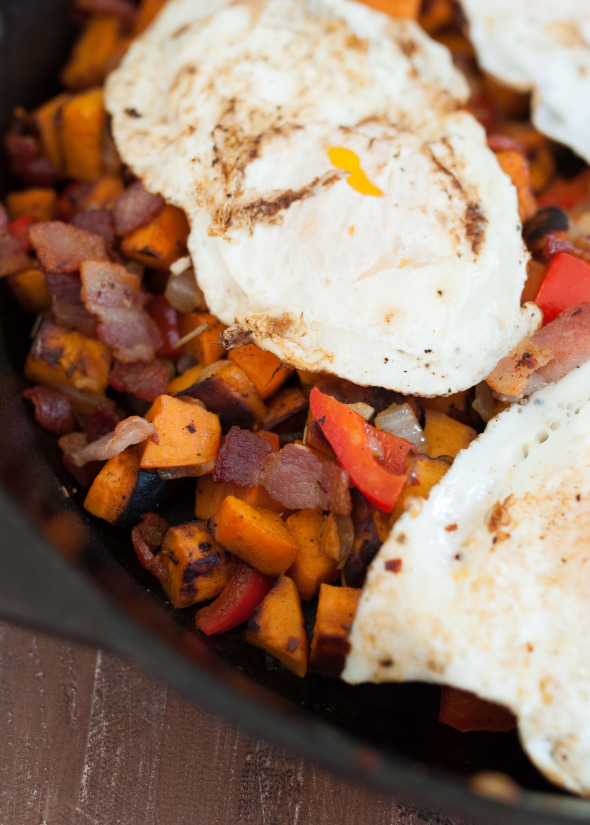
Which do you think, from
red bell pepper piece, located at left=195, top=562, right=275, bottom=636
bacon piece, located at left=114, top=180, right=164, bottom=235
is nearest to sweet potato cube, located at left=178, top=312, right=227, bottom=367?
bacon piece, located at left=114, top=180, right=164, bottom=235

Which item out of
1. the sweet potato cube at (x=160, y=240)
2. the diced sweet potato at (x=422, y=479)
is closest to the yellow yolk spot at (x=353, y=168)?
the sweet potato cube at (x=160, y=240)

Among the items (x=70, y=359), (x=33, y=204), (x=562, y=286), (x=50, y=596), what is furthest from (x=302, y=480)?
(x=33, y=204)

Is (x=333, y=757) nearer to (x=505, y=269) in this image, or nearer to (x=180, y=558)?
(x=180, y=558)

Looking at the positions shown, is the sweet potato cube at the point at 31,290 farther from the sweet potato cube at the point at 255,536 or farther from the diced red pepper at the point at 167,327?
the sweet potato cube at the point at 255,536

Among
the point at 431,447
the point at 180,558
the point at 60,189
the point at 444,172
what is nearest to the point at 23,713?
the point at 180,558

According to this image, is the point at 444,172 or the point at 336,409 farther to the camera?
the point at 444,172
